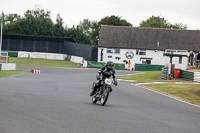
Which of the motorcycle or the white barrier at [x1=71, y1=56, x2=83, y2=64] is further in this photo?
the white barrier at [x1=71, y1=56, x2=83, y2=64]

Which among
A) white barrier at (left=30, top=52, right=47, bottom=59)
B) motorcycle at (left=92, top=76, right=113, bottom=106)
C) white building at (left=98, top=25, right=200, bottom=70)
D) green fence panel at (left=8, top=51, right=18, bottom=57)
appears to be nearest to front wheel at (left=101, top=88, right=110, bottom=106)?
motorcycle at (left=92, top=76, right=113, bottom=106)

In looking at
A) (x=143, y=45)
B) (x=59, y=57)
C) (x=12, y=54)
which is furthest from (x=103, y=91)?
(x=12, y=54)

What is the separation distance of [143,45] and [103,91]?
2348 inches

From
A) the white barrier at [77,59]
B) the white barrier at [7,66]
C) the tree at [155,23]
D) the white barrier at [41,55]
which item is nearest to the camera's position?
the white barrier at [7,66]

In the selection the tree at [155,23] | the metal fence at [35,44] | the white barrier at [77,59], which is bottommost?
the white barrier at [77,59]

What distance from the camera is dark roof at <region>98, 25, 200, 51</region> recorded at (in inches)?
2881

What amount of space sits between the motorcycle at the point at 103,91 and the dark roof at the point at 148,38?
58121mm

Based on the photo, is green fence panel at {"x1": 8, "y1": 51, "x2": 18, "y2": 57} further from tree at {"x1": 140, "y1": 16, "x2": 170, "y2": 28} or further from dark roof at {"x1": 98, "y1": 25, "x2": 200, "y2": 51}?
tree at {"x1": 140, "y1": 16, "x2": 170, "y2": 28}

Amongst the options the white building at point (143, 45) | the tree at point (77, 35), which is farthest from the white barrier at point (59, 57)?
the tree at point (77, 35)

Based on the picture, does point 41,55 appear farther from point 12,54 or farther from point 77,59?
point 77,59

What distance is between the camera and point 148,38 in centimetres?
7494

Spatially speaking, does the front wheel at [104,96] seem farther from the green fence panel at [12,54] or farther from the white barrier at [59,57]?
the green fence panel at [12,54]

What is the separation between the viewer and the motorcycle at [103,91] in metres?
14.4

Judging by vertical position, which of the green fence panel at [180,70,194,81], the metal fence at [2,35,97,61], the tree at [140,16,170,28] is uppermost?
the tree at [140,16,170,28]
